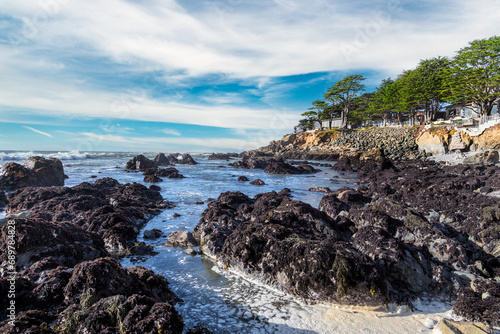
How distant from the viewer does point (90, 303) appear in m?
3.56

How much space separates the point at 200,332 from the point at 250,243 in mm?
2354

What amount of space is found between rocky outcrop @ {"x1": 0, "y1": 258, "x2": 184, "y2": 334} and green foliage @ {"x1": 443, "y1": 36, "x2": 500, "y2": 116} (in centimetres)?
4495

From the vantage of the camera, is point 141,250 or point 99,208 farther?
point 99,208

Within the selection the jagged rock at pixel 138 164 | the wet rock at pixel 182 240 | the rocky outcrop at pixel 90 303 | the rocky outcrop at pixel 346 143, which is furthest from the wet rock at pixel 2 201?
the rocky outcrop at pixel 346 143

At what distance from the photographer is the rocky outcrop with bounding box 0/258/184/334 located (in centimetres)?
312

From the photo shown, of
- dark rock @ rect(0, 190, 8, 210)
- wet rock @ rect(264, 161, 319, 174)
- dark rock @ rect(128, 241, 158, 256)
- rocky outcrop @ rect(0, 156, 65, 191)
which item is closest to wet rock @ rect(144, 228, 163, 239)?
dark rock @ rect(128, 241, 158, 256)

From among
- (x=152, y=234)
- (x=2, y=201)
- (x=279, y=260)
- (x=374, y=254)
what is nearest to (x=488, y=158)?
(x=374, y=254)

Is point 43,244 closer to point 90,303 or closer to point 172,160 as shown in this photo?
point 90,303

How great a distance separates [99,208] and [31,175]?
1270 cm

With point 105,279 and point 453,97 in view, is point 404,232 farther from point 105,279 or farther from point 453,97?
point 453,97

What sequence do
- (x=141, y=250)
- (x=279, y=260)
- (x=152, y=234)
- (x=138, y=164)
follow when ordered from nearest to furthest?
(x=279, y=260), (x=141, y=250), (x=152, y=234), (x=138, y=164)

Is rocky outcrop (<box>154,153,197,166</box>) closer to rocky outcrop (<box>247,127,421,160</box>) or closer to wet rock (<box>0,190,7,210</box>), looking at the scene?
rocky outcrop (<box>247,127,421,160</box>)

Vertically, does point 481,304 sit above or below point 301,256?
below

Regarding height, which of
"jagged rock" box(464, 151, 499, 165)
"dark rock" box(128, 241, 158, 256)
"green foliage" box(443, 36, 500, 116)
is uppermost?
"green foliage" box(443, 36, 500, 116)
